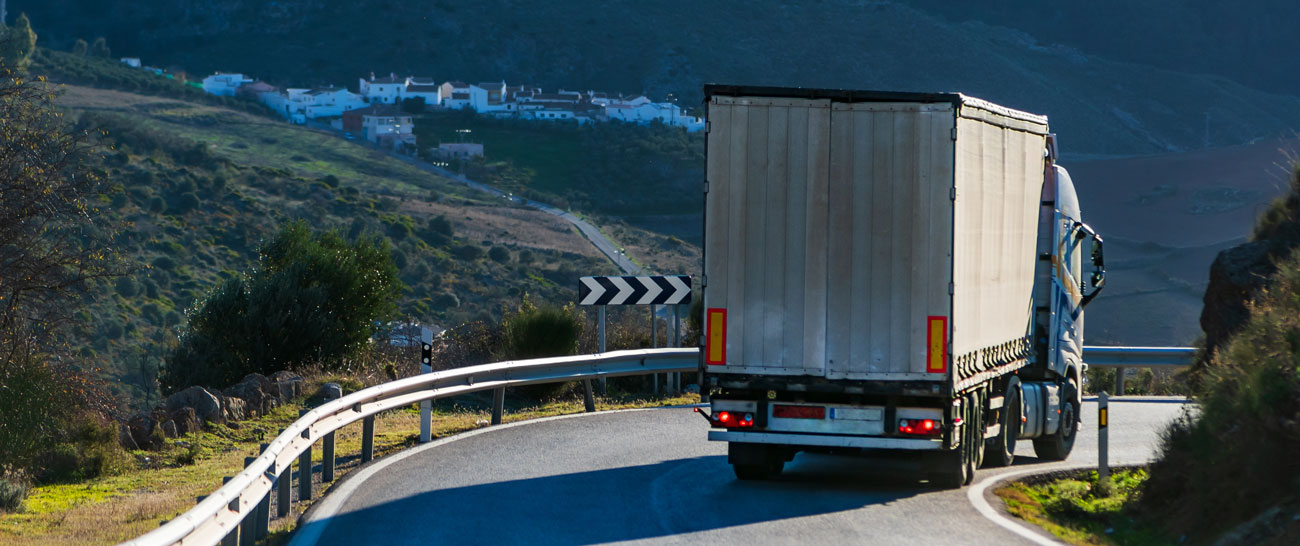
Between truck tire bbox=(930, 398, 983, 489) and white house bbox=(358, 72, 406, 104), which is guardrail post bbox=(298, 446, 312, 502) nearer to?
truck tire bbox=(930, 398, 983, 489)

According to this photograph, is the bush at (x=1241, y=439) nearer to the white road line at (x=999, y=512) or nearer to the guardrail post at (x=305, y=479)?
the white road line at (x=999, y=512)

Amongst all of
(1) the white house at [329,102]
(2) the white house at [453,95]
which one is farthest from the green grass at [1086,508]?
(2) the white house at [453,95]

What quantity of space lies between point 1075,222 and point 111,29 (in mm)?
143137

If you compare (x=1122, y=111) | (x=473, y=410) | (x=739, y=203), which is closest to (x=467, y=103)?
(x=1122, y=111)

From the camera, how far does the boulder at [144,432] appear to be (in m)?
14.2

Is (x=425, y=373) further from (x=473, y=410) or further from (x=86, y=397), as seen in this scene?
(x=86, y=397)

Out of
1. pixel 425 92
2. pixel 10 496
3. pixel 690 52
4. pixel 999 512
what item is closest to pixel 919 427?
pixel 999 512

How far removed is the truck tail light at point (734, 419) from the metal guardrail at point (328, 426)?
316 centimetres

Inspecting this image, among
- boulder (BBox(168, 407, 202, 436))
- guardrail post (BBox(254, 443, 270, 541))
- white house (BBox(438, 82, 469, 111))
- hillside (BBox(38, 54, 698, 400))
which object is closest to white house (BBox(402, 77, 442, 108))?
white house (BBox(438, 82, 469, 111))

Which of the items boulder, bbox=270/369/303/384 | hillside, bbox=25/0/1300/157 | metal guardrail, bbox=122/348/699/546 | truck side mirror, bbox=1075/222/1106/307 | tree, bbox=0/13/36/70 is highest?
hillside, bbox=25/0/1300/157

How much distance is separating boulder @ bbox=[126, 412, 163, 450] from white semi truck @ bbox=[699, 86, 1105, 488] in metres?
6.85

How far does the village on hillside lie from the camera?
107 meters

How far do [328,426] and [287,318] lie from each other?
38.1 ft

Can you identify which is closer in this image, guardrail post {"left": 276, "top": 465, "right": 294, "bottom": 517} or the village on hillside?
guardrail post {"left": 276, "top": 465, "right": 294, "bottom": 517}
